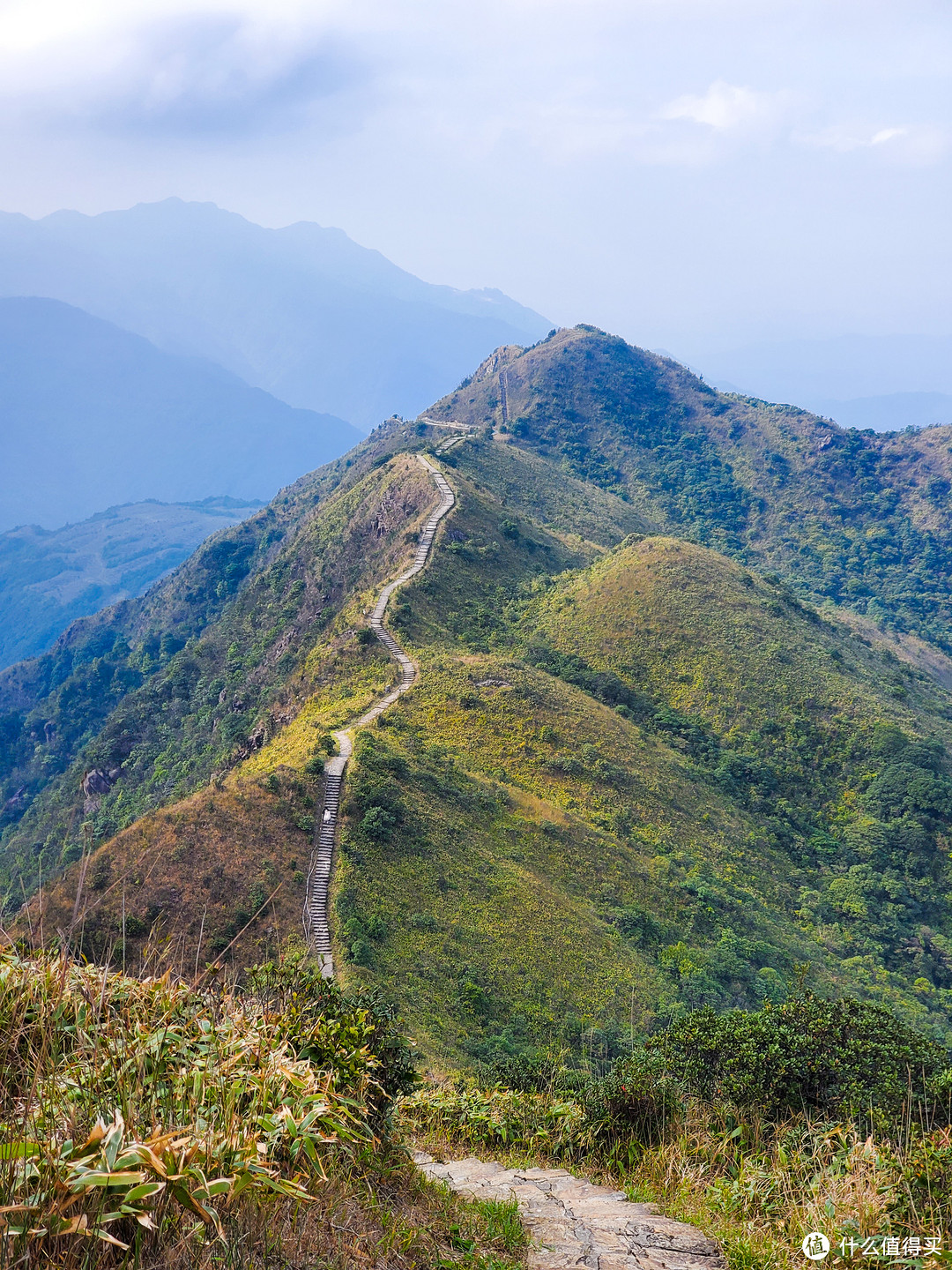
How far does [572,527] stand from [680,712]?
45239 mm

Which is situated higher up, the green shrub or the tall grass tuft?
the tall grass tuft

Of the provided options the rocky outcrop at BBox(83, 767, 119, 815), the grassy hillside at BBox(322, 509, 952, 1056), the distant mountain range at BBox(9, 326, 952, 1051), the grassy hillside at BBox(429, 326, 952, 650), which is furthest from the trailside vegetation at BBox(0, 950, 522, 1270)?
the grassy hillside at BBox(429, 326, 952, 650)

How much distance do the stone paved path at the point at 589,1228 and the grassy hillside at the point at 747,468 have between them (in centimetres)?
9278

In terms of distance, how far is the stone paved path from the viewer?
6461 mm

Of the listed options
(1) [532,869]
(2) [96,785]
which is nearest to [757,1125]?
(1) [532,869]

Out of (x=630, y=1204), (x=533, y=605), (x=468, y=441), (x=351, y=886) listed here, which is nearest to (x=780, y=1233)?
(x=630, y=1204)

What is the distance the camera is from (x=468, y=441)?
103 m

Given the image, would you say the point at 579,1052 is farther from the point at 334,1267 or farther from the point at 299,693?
the point at 299,693
